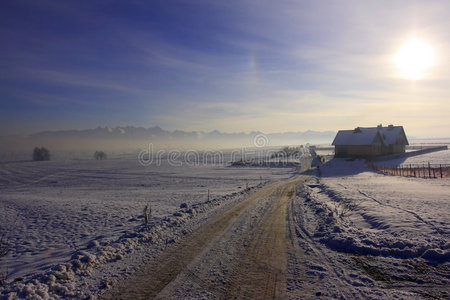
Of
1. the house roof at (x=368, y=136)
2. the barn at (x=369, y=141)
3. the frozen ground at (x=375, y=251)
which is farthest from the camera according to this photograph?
the house roof at (x=368, y=136)

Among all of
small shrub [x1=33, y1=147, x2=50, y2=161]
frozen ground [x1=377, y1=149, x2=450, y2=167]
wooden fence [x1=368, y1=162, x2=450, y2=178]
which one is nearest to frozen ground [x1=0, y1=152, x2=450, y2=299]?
wooden fence [x1=368, y1=162, x2=450, y2=178]

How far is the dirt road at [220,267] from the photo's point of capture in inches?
233

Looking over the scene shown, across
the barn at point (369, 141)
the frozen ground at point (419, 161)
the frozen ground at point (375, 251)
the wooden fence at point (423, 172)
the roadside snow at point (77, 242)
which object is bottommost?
the roadside snow at point (77, 242)

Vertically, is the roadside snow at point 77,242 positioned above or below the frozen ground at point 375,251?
below

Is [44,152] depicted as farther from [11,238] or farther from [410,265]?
[410,265]

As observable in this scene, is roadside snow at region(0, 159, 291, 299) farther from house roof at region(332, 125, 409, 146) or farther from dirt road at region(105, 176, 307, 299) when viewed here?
house roof at region(332, 125, 409, 146)

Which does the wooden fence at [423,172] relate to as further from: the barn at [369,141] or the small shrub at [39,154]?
the small shrub at [39,154]

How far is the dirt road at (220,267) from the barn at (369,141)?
1864 inches

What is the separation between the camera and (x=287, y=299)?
5555 mm

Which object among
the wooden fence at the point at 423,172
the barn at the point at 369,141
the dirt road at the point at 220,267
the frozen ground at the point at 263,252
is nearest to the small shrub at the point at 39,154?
the barn at the point at 369,141

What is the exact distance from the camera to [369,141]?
170 ft

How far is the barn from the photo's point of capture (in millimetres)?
52406

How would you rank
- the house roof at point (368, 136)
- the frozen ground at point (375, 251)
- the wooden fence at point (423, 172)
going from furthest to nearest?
the house roof at point (368, 136), the wooden fence at point (423, 172), the frozen ground at point (375, 251)

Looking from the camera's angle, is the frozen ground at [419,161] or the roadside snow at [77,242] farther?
the frozen ground at [419,161]
